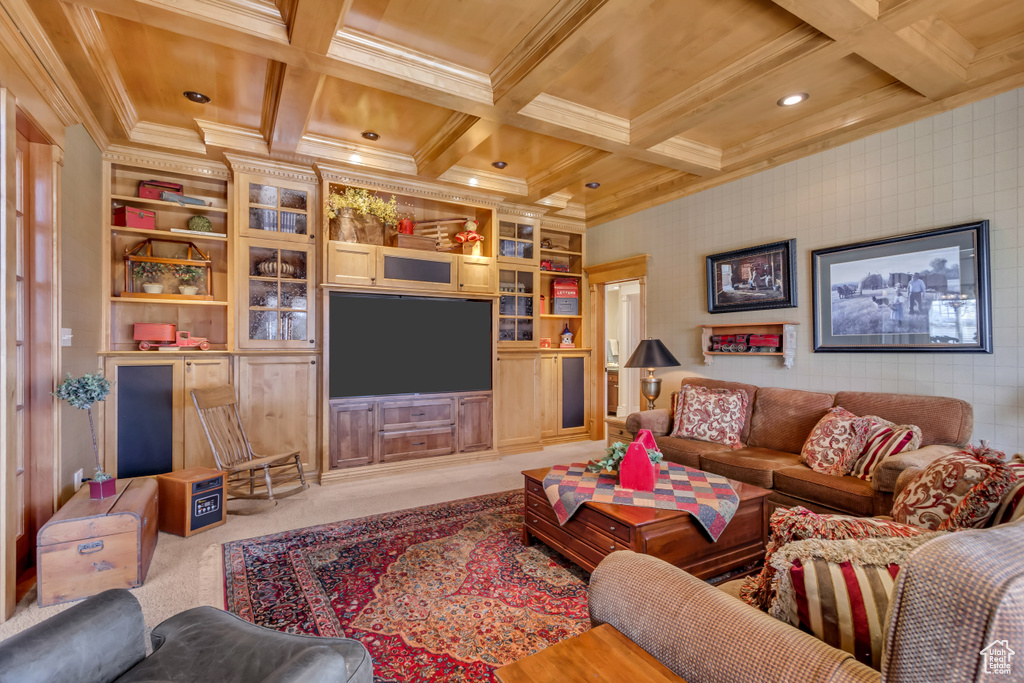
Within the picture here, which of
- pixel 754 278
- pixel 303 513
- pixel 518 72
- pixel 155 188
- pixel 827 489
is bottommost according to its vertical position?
pixel 303 513

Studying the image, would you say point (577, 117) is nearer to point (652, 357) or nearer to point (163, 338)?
point (652, 357)

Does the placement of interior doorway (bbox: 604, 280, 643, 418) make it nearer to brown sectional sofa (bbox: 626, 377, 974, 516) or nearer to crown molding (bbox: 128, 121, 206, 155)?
brown sectional sofa (bbox: 626, 377, 974, 516)

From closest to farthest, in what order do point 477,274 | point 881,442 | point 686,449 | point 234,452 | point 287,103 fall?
point 881,442, point 287,103, point 686,449, point 234,452, point 477,274

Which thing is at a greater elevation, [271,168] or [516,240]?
[271,168]

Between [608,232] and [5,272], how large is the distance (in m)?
5.16

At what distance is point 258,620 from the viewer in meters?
2.07

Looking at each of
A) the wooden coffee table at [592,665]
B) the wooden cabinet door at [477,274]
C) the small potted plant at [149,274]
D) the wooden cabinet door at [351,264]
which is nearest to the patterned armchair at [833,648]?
the wooden coffee table at [592,665]

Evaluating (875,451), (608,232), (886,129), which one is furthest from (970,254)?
(608,232)

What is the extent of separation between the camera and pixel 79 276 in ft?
10.5

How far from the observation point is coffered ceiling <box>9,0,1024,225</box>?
2400mm

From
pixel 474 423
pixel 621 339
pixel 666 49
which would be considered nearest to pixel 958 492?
pixel 666 49

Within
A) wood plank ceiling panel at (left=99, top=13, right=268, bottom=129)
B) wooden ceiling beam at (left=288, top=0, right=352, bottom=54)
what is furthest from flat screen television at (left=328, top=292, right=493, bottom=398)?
wooden ceiling beam at (left=288, top=0, right=352, bottom=54)

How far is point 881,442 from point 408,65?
11.9 ft

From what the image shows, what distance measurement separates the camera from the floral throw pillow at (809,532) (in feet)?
3.70
